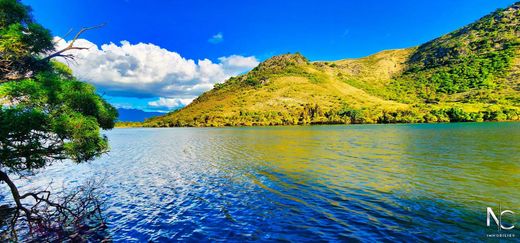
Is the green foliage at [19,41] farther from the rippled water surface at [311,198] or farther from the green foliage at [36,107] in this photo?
the rippled water surface at [311,198]

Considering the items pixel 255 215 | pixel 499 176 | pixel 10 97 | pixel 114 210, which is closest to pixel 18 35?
pixel 10 97

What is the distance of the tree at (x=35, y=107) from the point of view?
14.0 meters

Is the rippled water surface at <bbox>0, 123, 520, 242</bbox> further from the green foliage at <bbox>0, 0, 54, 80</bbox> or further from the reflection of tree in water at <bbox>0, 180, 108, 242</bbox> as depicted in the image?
the green foliage at <bbox>0, 0, 54, 80</bbox>

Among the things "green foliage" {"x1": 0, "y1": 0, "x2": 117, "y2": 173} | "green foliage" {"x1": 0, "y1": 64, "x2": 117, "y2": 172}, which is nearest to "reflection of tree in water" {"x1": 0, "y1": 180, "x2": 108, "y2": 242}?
"green foliage" {"x1": 0, "y1": 64, "x2": 117, "y2": 172}

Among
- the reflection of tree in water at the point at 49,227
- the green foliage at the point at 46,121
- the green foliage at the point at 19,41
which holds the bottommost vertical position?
the reflection of tree in water at the point at 49,227

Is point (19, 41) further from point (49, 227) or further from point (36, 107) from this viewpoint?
point (49, 227)

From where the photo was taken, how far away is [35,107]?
48.5 feet

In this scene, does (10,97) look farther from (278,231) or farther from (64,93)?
(278,231)

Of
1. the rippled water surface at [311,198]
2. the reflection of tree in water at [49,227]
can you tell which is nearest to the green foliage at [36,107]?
the reflection of tree in water at [49,227]

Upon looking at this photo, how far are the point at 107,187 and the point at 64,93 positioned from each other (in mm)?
18331

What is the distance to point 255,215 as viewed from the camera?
793 inches

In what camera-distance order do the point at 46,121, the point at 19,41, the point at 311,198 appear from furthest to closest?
the point at 311,198 → the point at 19,41 → the point at 46,121

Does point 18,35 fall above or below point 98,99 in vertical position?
above

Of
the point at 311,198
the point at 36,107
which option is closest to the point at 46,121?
the point at 36,107
